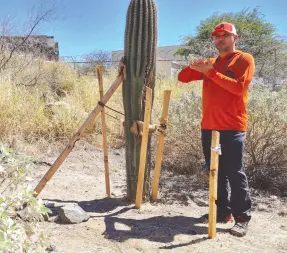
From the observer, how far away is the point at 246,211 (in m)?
3.33

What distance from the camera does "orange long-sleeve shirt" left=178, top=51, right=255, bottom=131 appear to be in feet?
9.86

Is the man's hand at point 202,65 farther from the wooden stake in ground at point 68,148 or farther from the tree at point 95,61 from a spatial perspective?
the tree at point 95,61

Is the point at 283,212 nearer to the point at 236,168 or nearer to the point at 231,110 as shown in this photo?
the point at 236,168

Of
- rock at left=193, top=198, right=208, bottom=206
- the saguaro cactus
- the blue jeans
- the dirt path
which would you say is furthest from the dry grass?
the blue jeans

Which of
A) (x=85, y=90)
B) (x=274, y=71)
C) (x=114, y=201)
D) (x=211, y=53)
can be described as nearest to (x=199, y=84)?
(x=211, y=53)

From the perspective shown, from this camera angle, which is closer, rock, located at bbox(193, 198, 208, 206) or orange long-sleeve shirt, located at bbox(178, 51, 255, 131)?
orange long-sleeve shirt, located at bbox(178, 51, 255, 131)

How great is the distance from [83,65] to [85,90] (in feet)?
20.0

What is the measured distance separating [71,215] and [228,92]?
1.81 m

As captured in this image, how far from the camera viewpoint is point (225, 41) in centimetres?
326

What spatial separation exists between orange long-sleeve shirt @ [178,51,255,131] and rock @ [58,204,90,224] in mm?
1419

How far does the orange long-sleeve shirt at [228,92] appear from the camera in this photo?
3004 millimetres

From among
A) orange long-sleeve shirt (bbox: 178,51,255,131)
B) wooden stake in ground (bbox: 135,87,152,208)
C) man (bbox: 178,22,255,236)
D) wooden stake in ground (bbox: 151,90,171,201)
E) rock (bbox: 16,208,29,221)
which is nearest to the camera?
rock (bbox: 16,208,29,221)

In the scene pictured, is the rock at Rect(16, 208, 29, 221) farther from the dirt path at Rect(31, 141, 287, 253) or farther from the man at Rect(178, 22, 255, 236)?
the man at Rect(178, 22, 255, 236)

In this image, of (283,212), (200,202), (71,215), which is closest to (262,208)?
(283,212)
